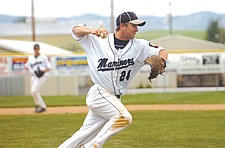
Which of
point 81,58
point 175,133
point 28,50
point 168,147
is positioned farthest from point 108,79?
point 28,50

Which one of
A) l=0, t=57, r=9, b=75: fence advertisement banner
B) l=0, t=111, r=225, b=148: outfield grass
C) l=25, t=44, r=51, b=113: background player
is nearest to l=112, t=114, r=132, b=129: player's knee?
l=0, t=111, r=225, b=148: outfield grass

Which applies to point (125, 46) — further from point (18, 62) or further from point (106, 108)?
point (18, 62)

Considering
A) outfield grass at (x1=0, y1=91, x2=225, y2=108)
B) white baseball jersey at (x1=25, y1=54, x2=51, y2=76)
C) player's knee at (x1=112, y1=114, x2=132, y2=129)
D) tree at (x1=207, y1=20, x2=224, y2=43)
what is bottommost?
outfield grass at (x1=0, y1=91, x2=225, y2=108)

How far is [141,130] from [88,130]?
17.7 feet

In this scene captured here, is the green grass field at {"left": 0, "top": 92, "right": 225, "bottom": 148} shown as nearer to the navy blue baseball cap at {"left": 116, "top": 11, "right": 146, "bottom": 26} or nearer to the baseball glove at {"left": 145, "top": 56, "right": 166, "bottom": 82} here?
the baseball glove at {"left": 145, "top": 56, "right": 166, "bottom": 82}

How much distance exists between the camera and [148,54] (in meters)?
8.13

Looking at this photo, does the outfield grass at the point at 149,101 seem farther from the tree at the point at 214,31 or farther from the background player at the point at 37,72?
the tree at the point at 214,31

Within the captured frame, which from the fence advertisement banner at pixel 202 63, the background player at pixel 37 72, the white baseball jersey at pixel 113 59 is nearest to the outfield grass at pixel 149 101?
the fence advertisement banner at pixel 202 63

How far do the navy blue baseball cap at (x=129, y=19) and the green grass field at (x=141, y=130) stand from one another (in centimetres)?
338

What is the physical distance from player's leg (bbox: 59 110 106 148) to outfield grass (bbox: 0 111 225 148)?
9.12 ft

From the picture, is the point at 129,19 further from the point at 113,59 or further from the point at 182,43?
the point at 182,43

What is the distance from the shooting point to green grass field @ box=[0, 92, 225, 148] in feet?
36.8

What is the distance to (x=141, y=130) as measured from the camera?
13.4m

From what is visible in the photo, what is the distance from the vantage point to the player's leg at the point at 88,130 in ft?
26.5
